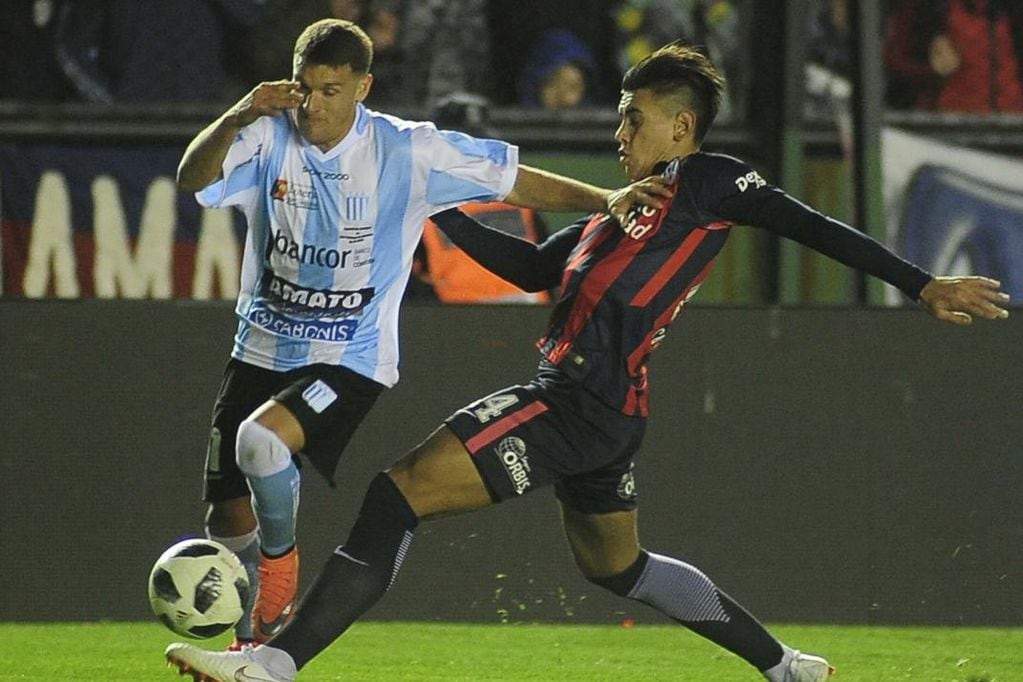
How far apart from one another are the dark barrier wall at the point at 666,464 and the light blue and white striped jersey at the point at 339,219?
2320 mm

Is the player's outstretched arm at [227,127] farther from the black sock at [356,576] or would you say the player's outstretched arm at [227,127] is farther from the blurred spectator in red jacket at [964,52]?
the blurred spectator in red jacket at [964,52]

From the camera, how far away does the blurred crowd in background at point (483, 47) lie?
34.8 feet

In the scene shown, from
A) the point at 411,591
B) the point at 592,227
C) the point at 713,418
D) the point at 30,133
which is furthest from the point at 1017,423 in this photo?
the point at 30,133

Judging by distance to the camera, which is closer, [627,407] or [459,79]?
[627,407]

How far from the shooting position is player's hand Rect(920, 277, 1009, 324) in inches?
193

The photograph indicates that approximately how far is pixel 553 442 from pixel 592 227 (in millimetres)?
694

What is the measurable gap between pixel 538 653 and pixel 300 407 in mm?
2096

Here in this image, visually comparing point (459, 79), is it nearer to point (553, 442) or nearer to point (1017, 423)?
point (1017, 423)

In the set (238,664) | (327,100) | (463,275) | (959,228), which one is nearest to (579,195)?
(327,100)

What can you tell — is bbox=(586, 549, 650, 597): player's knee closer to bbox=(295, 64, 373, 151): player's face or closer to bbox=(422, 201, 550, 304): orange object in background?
bbox=(295, 64, 373, 151): player's face

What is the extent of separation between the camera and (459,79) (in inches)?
430

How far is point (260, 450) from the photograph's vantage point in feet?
17.3

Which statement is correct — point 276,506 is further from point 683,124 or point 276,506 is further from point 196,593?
point 683,124

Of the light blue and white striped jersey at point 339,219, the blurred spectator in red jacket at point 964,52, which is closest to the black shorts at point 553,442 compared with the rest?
the light blue and white striped jersey at point 339,219
